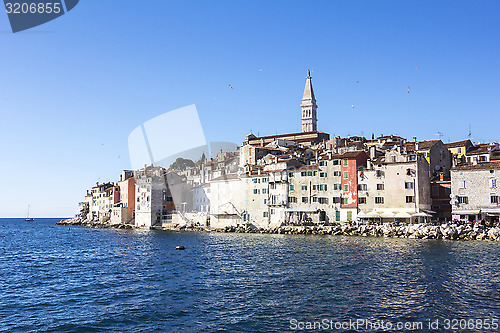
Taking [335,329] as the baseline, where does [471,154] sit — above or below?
above

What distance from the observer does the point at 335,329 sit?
1588 cm

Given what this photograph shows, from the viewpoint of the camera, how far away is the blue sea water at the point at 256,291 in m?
17.1

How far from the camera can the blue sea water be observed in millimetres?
17062

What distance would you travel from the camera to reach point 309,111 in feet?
445

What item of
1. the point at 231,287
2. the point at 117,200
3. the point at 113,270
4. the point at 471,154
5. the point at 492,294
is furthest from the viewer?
the point at 117,200

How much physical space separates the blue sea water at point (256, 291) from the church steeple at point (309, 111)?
9925 cm

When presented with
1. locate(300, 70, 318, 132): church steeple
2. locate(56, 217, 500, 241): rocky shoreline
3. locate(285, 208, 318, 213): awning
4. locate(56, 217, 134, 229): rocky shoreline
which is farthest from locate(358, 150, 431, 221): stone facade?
locate(300, 70, 318, 132): church steeple

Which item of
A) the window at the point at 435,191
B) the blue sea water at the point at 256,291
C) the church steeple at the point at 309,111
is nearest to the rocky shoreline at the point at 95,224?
the blue sea water at the point at 256,291

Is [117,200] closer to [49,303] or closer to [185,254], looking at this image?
[185,254]

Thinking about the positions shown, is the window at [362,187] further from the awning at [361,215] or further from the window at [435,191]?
the window at [435,191]

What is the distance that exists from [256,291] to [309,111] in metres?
118

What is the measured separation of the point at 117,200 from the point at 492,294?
96.7 meters

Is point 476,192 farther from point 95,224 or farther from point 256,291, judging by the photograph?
point 95,224

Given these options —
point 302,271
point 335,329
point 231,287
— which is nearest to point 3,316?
point 231,287
